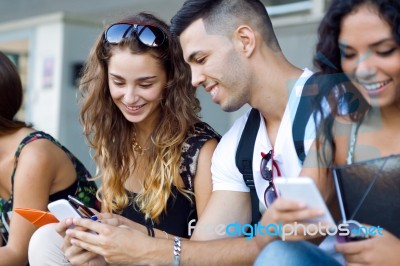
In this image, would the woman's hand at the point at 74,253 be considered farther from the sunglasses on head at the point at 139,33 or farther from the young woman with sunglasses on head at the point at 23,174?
the sunglasses on head at the point at 139,33

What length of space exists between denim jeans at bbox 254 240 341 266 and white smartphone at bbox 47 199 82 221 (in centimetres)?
74

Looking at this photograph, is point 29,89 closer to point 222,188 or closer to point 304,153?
point 222,188

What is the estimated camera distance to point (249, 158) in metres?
2.41

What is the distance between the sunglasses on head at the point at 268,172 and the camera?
230 centimetres

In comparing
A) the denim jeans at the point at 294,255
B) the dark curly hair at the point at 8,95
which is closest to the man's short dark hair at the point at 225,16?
the denim jeans at the point at 294,255

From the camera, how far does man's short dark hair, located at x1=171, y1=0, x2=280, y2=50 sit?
8.14ft

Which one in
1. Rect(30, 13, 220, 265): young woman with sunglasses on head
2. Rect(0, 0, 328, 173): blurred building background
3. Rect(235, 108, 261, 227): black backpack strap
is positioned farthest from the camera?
Rect(0, 0, 328, 173): blurred building background

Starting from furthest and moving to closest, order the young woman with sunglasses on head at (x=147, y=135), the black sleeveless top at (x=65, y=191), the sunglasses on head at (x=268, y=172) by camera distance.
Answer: the black sleeveless top at (x=65, y=191), the young woman with sunglasses on head at (x=147, y=135), the sunglasses on head at (x=268, y=172)

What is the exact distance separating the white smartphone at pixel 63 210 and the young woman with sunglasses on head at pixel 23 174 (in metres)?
0.48

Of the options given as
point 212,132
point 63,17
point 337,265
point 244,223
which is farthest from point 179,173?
point 63,17

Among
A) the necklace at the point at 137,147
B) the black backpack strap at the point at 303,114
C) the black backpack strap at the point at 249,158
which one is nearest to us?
the black backpack strap at the point at 303,114

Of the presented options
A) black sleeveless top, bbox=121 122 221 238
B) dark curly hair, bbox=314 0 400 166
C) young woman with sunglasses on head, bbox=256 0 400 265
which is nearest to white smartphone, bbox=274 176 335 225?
young woman with sunglasses on head, bbox=256 0 400 265

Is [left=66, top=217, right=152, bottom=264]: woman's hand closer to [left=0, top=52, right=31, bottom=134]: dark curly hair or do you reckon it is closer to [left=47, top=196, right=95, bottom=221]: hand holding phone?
[left=47, top=196, right=95, bottom=221]: hand holding phone

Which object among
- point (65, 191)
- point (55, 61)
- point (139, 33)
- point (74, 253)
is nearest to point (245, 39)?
point (139, 33)
